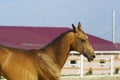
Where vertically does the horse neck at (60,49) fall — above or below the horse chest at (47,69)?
above

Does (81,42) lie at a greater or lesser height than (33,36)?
lesser

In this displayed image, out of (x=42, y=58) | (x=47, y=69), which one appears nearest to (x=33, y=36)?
(x=42, y=58)

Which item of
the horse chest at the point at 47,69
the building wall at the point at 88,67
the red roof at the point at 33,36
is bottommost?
the building wall at the point at 88,67

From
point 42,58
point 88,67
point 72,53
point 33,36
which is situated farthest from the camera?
point 33,36

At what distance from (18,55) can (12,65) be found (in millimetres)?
235

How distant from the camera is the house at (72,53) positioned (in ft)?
78.9

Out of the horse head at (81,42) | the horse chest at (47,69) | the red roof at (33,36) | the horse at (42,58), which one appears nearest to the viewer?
the horse at (42,58)

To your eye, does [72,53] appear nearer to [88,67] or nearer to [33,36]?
[88,67]

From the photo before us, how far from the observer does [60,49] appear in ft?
25.3

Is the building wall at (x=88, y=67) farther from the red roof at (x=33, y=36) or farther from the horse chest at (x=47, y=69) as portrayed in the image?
the horse chest at (x=47, y=69)

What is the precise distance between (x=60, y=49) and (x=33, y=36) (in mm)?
25917

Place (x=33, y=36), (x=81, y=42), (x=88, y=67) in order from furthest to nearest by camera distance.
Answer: (x=33, y=36), (x=88, y=67), (x=81, y=42)

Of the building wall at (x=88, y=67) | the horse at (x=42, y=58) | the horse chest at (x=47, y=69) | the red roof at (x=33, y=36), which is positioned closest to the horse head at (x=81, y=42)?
the horse at (x=42, y=58)

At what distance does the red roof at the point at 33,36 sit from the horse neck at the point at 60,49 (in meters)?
20.3
